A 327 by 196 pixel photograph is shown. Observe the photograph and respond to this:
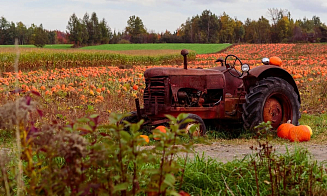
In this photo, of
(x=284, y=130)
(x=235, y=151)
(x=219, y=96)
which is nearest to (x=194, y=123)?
(x=219, y=96)

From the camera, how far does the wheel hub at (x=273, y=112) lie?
246 inches

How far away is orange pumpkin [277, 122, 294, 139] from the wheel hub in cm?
24

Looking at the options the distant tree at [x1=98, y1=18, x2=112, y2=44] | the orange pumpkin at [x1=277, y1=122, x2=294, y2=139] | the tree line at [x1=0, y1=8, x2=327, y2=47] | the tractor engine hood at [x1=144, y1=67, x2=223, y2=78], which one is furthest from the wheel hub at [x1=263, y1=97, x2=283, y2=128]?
the distant tree at [x1=98, y1=18, x2=112, y2=44]

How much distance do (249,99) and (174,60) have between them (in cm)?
2635

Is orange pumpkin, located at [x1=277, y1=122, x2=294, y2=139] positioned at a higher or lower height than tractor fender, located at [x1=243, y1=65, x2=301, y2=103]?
lower

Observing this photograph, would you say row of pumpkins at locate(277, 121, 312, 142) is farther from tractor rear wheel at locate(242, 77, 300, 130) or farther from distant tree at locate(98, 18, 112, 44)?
distant tree at locate(98, 18, 112, 44)

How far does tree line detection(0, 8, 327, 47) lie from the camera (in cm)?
7106

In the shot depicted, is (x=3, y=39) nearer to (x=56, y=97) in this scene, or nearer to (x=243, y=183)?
(x=56, y=97)

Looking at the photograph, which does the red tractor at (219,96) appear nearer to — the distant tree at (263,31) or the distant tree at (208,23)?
the distant tree at (263,31)

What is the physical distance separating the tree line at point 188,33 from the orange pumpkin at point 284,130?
191 feet

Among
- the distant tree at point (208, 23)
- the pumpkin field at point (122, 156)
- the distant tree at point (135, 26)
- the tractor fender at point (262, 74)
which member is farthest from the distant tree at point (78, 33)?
the tractor fender at point (262, 74)

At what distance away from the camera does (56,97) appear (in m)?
9.36

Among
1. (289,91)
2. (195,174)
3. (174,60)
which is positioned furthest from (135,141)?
(174,60)

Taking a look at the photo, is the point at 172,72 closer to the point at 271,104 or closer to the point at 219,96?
the point at 219,96
